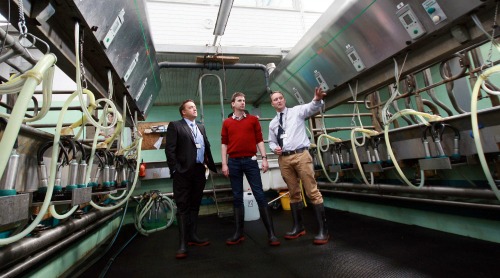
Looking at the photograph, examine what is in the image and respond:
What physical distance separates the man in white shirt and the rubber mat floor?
0.83ft

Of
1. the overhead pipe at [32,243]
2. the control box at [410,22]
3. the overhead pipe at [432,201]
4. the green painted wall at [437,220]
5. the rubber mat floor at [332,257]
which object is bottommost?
the rubber mat floor at [332,257]

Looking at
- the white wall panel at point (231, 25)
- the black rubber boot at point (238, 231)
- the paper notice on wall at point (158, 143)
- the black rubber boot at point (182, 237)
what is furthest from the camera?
the paper notice on wall at point (158, 143)

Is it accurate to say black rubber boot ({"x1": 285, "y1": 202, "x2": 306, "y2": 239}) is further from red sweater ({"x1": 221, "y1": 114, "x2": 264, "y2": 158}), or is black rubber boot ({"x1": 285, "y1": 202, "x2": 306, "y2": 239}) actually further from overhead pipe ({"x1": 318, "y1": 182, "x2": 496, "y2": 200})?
overhead pipe ({"x1": 318, "y1": 182, "x2": 496, "y2": 200})

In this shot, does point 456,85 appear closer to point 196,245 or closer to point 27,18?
point 196,245

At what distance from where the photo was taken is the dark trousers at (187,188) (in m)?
2.06

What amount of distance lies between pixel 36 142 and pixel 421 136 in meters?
2.35

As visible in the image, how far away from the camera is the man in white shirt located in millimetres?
2121

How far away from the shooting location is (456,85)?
3127 mm

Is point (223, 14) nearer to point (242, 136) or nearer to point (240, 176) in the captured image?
point (242, 136)

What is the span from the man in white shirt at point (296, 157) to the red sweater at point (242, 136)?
8.6 inches

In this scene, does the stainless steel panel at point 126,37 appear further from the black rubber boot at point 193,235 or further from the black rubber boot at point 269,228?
the black rubber boot at point 269,228

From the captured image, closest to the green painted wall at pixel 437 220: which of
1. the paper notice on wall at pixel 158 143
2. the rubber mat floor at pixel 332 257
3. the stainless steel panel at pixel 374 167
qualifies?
the rubber mat floor at pixel 332 257

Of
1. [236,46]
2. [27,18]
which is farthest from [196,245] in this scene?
[236,46]

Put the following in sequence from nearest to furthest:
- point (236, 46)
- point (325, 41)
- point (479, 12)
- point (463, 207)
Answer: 1. point (479, 12)
2. point (463, 207)
3. point (325, 41)
4. point (236, 46)
